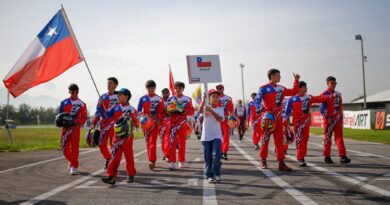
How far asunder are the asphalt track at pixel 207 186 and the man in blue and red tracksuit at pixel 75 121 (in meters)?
0.51

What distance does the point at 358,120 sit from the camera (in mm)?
31953

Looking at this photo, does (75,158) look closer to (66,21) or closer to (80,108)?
(80,108)

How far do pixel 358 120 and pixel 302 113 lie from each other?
24802mm

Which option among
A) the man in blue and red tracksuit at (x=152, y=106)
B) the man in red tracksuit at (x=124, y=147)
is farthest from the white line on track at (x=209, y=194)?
the man in blue and red tracksuit at (x=152, y=106)

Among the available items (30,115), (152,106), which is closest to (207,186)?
(152,106)

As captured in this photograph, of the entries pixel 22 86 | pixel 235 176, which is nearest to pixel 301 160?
pixel 235 176

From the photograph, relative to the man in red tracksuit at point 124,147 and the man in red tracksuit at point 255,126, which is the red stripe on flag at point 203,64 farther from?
the man in red tracksuit at point 255,126

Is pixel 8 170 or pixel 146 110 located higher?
pixel 146 110

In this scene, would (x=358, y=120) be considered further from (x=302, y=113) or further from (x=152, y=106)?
(x=152, y=106)

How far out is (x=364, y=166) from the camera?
8969 mm

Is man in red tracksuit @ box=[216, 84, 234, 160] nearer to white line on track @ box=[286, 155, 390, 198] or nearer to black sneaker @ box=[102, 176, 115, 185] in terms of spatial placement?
white line on track @ box=[286, 155, 390, 198]

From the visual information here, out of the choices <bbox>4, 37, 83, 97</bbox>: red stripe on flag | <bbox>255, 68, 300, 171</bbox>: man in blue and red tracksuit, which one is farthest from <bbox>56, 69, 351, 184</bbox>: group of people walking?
<bbox>4, 37, 83, 97</bbox>: red stripe on flag

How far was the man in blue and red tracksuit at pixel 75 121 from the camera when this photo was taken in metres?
8.86

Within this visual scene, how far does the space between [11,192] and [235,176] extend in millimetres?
4321
